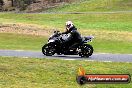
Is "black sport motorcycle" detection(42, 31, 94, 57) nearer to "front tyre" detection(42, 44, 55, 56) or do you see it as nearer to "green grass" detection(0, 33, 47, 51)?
"front tyre" detection(42, 44, 55, 56)

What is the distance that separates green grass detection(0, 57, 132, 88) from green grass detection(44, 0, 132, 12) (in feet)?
177

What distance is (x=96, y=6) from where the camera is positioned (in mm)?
77438

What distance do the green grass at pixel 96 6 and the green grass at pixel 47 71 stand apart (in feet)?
177

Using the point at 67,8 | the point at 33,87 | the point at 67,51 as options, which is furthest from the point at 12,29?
the point at 67,8

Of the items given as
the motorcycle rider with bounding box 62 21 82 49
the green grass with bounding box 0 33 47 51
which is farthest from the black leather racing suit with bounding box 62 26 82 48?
the green grass with bounding box 0 33 47 51

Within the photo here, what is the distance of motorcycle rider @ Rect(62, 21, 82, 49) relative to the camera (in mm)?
22938

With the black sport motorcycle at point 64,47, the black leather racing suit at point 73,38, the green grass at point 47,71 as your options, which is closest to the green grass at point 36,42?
the black sport motorcycle at point 64,47

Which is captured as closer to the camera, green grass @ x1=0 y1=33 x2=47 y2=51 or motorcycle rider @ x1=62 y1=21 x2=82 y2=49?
motorcycle rider @ x1=62 y1=21 x2=82 y2=49

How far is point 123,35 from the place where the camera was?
39688 mm

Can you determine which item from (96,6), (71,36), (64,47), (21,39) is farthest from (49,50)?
(96,6)

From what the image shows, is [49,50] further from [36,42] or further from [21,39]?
[21,39]

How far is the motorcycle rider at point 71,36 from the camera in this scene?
75.3ft

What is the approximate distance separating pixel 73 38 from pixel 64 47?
0.81 meters

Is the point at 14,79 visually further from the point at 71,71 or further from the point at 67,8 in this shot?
the point at 67,8
